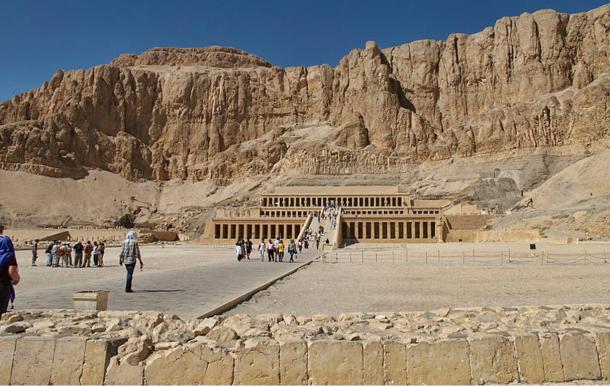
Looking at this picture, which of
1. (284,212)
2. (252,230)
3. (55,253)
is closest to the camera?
(55,253)

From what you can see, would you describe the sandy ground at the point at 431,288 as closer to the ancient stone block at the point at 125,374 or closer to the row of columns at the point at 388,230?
the ancient stone block at the point at 125,374

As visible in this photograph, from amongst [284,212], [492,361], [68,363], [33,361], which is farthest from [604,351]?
[284,212]

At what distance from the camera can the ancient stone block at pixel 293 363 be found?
6.65 metres

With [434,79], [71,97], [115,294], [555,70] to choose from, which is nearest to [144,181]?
[71,97]

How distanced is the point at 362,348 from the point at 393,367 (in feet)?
1.54

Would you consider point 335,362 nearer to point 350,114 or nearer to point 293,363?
point 293,363

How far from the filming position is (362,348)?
266 inches

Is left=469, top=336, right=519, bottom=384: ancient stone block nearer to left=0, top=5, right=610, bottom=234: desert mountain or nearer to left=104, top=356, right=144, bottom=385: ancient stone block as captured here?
left=104, top=356, right=144, bottom=385: ancient stone block

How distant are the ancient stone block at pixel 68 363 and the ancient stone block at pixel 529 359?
5.83 m

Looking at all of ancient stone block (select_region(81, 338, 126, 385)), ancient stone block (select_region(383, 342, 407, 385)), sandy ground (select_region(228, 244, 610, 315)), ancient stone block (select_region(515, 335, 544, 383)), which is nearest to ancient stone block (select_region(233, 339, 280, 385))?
ancient stone block (select_region(383, 342, 407, 385))

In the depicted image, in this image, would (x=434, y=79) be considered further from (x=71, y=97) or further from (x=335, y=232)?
(x=71, y=97)

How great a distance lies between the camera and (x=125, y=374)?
259 inches

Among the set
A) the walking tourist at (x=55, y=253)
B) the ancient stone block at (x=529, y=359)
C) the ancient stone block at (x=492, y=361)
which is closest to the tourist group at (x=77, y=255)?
the walking tourist at (x=55, y=253)

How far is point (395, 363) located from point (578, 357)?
2554 millimetres
